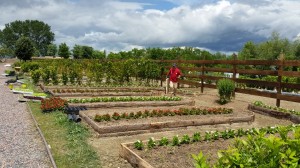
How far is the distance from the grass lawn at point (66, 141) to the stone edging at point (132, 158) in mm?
483

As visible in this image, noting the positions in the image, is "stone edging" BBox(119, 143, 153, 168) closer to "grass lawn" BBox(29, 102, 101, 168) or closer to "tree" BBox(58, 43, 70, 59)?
"grass lawn" BBox(29, 102, 101, 168)

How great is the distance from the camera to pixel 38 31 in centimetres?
12194

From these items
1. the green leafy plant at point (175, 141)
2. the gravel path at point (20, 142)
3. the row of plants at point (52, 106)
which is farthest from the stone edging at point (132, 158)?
the row of plants at point (52, 106)

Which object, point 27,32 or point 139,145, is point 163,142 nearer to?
point 139,145

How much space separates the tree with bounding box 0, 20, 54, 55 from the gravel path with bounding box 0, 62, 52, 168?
118m

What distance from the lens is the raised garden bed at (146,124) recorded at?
24.4 feet

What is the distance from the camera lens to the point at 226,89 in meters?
13.3

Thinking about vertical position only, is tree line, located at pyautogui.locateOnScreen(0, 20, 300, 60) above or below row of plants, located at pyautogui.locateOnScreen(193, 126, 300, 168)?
above

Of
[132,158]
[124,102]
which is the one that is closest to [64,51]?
[124,102]

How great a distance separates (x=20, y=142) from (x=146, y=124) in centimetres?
288

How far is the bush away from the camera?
1324 centimetres

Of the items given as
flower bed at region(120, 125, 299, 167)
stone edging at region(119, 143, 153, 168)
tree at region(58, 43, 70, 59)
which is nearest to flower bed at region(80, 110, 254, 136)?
flower bed at region(120, 125, 299, 167)

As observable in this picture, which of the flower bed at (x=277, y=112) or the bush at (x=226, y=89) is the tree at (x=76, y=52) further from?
the flower bed at (x=277, y=112)

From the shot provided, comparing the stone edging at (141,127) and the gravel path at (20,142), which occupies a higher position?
the stone edging at (141,127)
